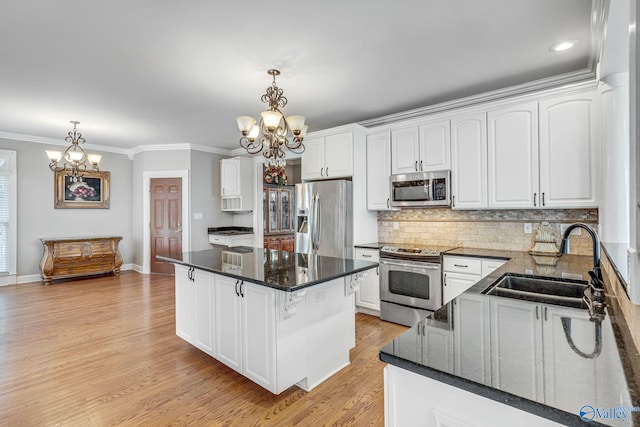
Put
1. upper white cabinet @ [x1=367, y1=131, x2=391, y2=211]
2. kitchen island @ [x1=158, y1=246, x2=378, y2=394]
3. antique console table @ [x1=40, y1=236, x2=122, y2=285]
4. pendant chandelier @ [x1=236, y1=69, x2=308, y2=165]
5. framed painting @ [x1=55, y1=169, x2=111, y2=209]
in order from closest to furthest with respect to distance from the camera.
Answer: kitchen island @ [x1=158, y1=246, x2=378, y2=394] → pendant chandelier @ [x1=236, y1=69, x2=308, y2=165] → upper white cabinet @ [x1=367, y1=131, x2=391, y2=211] → antique console table @ [x1=40, y1=236, x2=122, y2=285] → framed painting @ [x1=55, y1=169, x2=111, y2=209]

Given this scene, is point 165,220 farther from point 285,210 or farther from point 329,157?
point 329,157

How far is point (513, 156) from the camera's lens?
3.13 metres

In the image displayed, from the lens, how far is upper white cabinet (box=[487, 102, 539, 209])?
304 centimetres

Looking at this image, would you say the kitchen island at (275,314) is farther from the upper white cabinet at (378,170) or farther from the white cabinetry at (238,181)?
the white cabinetry at (238,181)

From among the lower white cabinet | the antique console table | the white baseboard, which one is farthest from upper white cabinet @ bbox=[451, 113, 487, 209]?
the white baseboard

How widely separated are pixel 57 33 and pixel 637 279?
3570mm

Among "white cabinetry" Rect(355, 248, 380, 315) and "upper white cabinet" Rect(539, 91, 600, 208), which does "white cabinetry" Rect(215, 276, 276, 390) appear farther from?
"upper white cabinet" Rect(539, 91, 600, 208)

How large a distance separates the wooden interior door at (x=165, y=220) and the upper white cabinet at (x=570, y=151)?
19.4 feet

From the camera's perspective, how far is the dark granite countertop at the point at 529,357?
71 cm

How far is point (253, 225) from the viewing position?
6.58 meters

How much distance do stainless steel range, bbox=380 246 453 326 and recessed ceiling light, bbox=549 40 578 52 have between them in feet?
6.61

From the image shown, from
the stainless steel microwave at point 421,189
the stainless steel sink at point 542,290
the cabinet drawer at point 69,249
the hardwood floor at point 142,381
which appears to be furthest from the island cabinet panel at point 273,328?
the cabinet drawer at point 69,249

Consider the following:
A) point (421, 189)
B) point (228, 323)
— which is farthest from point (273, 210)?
point (228, 323)

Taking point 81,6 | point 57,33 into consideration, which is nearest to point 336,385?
point 81,6
